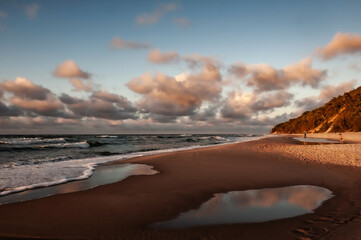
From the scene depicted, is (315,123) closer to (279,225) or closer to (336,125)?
(336,125)

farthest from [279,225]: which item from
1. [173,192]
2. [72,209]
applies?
[72,209]

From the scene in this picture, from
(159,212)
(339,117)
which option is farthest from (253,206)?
(339,117)

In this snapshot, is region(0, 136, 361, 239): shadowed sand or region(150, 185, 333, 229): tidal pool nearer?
region(0, 136, 361, 239): shadowed sand

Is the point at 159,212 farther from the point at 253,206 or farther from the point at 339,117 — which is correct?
the point at 339,117

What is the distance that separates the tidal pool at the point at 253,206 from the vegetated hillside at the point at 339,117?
7265 cm

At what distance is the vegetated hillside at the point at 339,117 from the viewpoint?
6345 cm

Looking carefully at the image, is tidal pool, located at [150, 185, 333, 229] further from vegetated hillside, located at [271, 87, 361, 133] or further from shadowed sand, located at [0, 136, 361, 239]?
vegetated hillside, located at [271, 87, 361, 133]

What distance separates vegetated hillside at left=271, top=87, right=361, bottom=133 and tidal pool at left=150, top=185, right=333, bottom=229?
238 ft

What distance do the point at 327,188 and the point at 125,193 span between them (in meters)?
7.09

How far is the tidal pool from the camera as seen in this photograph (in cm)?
461

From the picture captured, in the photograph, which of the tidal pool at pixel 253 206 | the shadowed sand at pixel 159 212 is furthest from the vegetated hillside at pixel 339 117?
the tidal pool at pixel 253 206

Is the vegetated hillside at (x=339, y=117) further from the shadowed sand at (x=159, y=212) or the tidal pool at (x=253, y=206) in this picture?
the tidal pool at (x=253, y=206)

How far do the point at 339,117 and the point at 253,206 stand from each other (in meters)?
83.7

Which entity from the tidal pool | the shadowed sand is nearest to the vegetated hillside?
the shadowed sand
